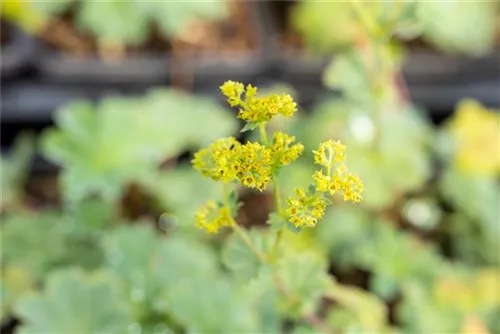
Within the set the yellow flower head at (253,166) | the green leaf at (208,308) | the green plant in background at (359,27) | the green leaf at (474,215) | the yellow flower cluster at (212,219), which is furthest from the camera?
the green plant in background at (359,27)

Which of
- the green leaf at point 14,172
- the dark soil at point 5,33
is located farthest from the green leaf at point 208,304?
the dark soil at point 5,33

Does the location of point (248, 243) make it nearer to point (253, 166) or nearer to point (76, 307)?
point (253, 166)

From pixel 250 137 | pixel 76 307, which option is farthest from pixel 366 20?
pixel 76 307

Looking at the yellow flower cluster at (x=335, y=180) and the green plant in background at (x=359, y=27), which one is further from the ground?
the green plant in background at (x=359, y=27)

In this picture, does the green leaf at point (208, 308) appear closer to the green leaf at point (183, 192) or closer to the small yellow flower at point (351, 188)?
the green leaf at point (183, 192)

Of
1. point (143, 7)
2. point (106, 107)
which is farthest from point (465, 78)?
point (106, 107)

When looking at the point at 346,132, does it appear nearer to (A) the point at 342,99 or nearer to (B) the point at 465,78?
(A) the point at 342,99

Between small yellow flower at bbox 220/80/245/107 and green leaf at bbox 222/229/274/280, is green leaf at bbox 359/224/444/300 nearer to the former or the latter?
green leaf at bbox 222/229/274/280

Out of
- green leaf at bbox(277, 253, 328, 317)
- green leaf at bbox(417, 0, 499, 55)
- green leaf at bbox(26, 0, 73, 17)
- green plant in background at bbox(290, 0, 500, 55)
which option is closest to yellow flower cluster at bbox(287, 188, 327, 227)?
green leaf at bbox(277, 253, 328, 317)
